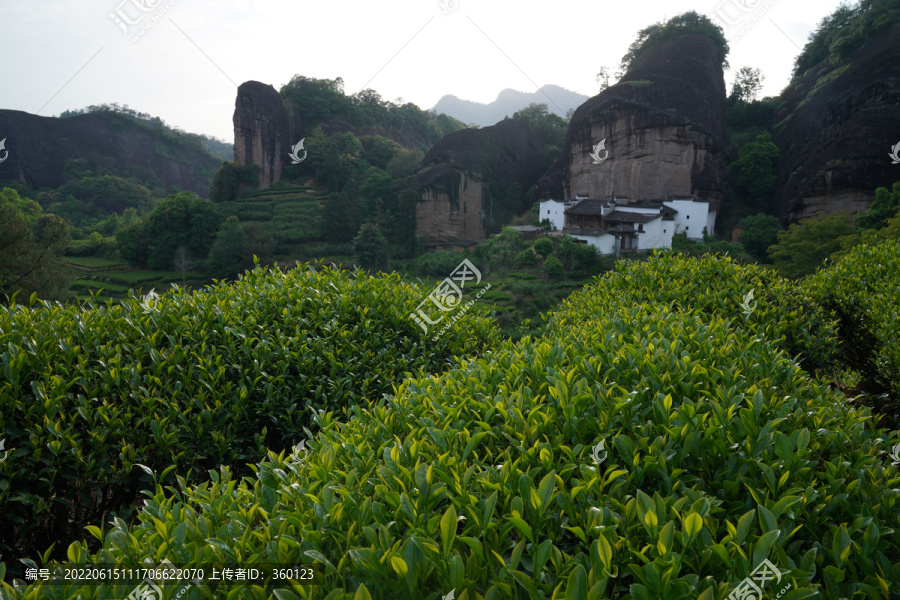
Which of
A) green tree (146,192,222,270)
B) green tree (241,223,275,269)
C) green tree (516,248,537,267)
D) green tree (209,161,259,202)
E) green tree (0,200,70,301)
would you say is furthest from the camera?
green tree (209,161,259,202)

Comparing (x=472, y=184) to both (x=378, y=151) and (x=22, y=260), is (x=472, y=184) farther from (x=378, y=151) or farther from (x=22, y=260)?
(x=22, y=260)

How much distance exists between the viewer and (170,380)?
2746mm

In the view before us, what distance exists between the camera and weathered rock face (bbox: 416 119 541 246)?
37250mm

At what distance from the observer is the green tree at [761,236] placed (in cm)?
2602

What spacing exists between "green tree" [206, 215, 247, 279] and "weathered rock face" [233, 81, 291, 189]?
13.9 metres

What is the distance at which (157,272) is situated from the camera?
33500 mm

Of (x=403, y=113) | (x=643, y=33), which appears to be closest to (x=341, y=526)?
(x=643, y=33)

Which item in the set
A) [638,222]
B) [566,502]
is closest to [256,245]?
[638,222]

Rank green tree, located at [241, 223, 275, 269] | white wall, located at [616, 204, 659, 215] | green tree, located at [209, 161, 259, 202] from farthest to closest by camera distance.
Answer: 1. green tree, located at [209, 161, 259, 202]
2. green tree, located at [241, 223, 275, 269]
3. white wall, located at [616, 204, 659, 215]

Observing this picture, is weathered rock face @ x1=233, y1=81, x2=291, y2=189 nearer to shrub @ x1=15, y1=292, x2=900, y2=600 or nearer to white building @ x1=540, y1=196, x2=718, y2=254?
white building @ x1=540, y1=196, x2=718, y2=254

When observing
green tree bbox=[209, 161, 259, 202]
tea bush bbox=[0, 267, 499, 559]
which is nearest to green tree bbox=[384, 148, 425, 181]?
green tree bbox=[209, 161, 259, 202]

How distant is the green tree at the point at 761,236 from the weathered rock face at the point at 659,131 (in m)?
4.24

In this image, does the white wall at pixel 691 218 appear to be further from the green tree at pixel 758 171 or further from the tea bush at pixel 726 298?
the tea bush at pixel 726 298

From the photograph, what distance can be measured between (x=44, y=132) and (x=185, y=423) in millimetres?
70517
